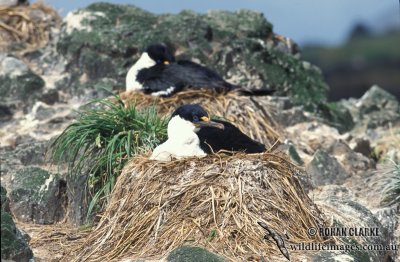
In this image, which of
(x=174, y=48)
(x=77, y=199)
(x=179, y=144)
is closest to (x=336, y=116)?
(x=174, y=48)

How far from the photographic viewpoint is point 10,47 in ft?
51.9

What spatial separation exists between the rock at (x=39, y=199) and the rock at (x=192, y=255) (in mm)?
2599

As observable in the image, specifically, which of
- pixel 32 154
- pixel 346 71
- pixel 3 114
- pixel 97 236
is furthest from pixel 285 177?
pixel 346 71

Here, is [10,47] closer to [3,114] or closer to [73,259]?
[3,114]

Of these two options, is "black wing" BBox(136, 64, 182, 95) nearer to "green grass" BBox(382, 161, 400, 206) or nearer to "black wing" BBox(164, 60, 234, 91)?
"black wing" BBox(164, 60, 234, 91)

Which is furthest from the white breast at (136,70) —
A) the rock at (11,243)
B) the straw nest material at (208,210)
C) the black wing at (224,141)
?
the rock at (11,243)

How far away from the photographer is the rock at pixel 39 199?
11.5 m

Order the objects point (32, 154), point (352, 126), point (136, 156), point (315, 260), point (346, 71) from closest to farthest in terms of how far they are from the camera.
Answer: point (315, 260) < point (136, 156) < point (32, 154) < point (352, 126) < point (346, 71)

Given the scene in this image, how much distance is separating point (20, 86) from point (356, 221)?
18.5ft

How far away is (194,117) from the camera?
1059 centimetres

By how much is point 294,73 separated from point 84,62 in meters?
2.97

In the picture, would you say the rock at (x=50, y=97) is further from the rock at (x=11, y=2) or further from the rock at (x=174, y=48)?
the rock at (x=11, y=2)

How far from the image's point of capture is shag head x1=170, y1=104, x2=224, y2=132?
10523mm

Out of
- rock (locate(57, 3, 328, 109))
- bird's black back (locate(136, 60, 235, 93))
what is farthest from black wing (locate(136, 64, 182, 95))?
rock (locate(57, 3, 328, 109))
